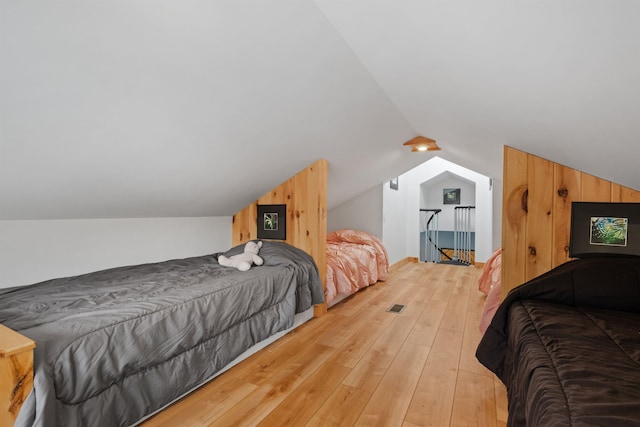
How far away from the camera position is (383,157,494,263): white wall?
5.56 metres

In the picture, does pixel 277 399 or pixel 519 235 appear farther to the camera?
pixel 519 235

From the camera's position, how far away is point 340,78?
195 centimetres

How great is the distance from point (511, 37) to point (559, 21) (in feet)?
0.57

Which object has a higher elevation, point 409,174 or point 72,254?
point 409,174

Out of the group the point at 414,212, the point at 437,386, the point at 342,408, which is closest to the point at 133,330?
the point at 342,408

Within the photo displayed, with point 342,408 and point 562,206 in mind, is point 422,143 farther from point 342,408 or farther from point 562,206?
point 342,408

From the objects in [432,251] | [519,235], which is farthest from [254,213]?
[432,251]

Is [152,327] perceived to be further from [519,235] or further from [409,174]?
[409,174]

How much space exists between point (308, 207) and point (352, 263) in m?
1.09

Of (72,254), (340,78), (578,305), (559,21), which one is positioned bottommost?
(578,305)

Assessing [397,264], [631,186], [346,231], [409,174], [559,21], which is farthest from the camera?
[409,174]

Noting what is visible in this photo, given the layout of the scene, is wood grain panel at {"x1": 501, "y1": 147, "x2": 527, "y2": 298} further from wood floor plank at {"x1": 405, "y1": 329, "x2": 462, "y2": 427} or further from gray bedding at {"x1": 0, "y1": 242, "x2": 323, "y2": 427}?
gray bedding at {"x1": 0, "y1": 242, "x2": 323, "y2": 427}

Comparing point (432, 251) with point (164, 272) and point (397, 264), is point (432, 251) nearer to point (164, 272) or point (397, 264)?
point (397, 264)

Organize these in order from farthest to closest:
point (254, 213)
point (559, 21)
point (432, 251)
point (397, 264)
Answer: point (432, 251) < point (397, 264) < point (254, 213) < point (559, 21)
